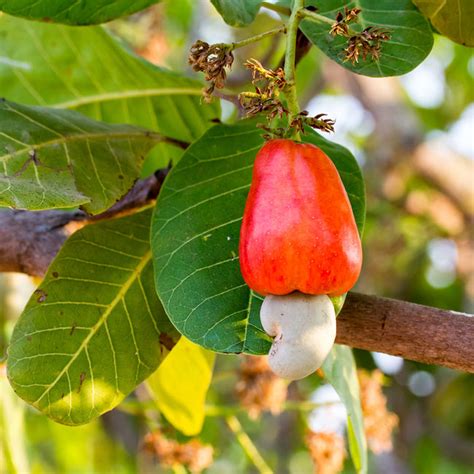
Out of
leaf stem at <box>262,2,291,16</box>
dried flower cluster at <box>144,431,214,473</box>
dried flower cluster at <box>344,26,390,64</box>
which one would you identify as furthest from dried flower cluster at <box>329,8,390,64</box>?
dried flower cluster at <box>144,431,214,473</box>

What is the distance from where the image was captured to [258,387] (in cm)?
188

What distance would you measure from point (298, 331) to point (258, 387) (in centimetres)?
111

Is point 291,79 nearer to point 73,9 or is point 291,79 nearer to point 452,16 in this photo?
point 452,16

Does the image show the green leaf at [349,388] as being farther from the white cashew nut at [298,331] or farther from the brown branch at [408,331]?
the white cashew nut at [298,331]

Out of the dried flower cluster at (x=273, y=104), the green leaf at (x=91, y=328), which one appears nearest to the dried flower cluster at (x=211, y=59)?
the dried flower cluster at (x=273, y=104)

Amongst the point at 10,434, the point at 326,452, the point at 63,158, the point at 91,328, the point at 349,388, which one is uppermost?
the point at 63,158

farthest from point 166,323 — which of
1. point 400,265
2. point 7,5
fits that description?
point 400,265

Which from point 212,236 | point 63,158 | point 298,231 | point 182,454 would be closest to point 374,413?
point 182,454

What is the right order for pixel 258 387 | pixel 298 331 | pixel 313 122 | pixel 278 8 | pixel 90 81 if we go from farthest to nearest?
1. pixel 258 387
2. pixel 90 81
3. pixel 278 8
4. pixel 313 122
5. pixel 298 331

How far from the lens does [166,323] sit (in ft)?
3.95

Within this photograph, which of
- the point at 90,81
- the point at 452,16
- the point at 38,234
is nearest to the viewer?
the point at 452,16

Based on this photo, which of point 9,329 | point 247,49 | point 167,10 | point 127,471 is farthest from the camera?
point 167,10

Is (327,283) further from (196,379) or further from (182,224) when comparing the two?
(196,379)

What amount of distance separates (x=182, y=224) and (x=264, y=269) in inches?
12.3
